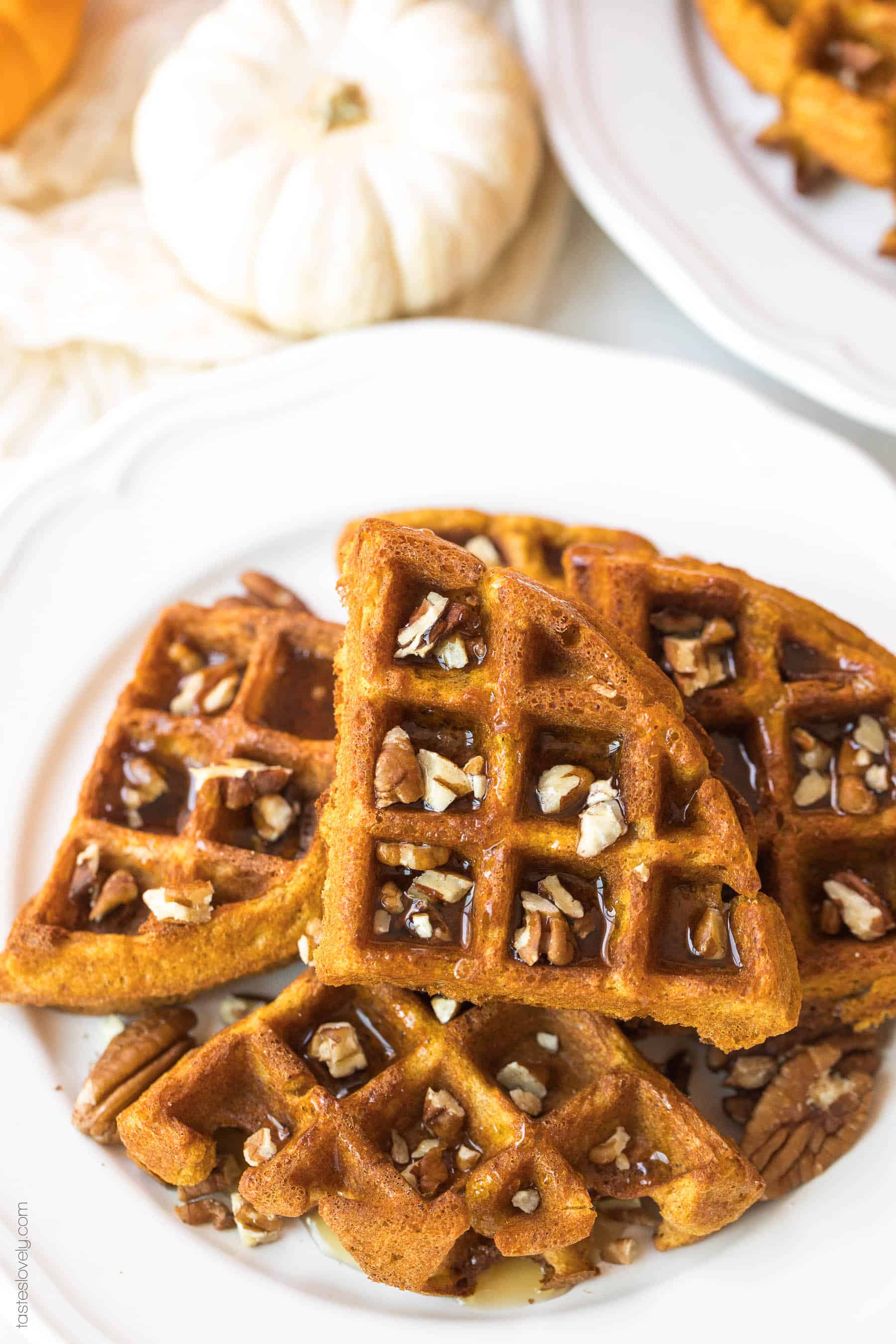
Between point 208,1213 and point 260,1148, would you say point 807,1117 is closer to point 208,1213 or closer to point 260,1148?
point 260,1148

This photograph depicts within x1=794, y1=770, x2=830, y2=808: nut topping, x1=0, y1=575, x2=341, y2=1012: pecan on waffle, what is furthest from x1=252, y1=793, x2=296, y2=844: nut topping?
x1=794, y1=770, x2=830, y2=808: nut topping

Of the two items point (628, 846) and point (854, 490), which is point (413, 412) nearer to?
point (854, 490)

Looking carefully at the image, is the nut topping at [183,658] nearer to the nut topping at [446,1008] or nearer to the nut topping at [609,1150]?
the nut topping at [446,1008]

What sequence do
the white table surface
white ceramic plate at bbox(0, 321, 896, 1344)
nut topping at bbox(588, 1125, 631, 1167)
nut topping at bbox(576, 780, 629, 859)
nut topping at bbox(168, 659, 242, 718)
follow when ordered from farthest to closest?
1. the white table surface
2. white ceramic plate at bbox(0, 321, 896, 1344)
3. nut topping at bbox(168, 659, 242, 718)
4. nut topping at bbox(588, 1125, 631, 1167)
5. nut topping at bbox(576, 780, 629, 859)

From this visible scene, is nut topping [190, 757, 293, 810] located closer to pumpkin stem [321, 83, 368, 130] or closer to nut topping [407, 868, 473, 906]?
nut topping [407, 868, 473, 906]

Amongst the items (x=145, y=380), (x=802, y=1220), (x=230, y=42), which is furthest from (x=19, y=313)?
(x=802, y=1220)

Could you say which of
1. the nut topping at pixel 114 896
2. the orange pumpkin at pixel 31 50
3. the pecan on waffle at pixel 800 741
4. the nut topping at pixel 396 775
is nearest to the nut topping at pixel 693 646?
the pecan on waffle at pixel 800 741

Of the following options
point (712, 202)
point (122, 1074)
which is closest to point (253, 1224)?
point (122, 1074)
